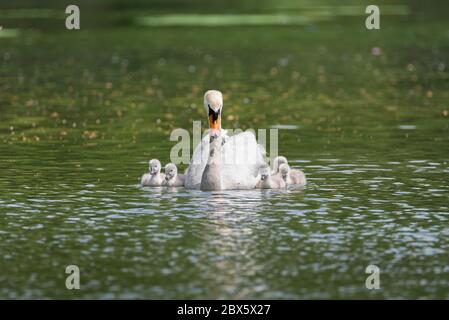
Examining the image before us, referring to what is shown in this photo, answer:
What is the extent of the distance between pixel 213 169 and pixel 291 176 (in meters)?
1.67

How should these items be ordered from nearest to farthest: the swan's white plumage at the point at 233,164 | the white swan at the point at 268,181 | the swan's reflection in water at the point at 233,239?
1. the swan's reflection in water at the point at 233,239
2. the swan's white plumage at the point at 233,164
3. the white swan at the point at 268,181

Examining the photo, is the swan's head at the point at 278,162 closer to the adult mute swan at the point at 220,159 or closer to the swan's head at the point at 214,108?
the adult mute swan at the point at 220,159

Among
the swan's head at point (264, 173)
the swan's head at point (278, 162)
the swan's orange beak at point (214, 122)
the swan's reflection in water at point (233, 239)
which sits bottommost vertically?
the swan's reflection in water at point (233, 239)

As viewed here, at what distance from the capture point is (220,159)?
22922 millimetres

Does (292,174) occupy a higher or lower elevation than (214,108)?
lower

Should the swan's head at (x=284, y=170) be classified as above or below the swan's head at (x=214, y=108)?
below

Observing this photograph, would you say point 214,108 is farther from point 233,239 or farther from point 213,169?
point 233,239

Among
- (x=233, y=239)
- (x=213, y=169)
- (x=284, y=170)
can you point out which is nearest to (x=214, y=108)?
(x=213, y=169)

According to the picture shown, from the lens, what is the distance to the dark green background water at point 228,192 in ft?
56.0

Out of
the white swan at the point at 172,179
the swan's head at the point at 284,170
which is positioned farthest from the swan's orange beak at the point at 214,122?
the swan's head at the point at 284,170

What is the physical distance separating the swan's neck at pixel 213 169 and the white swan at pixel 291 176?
1272mm

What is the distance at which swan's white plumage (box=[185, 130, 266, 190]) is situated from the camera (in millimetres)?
23156

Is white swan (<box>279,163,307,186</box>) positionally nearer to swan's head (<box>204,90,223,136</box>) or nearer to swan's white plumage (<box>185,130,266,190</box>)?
swan's white plumage (<box>185,130,266,190</box>)
